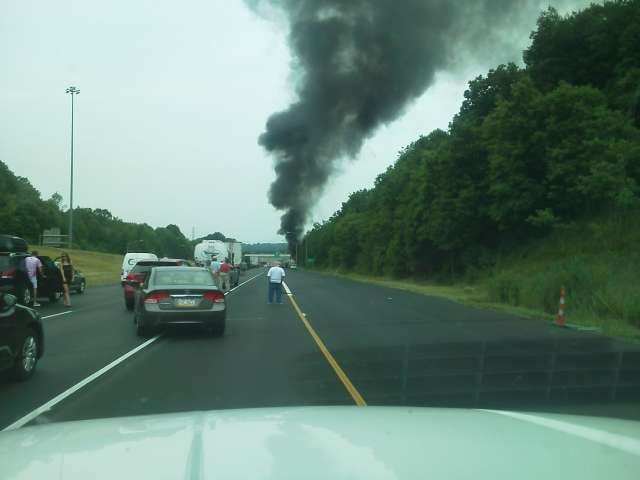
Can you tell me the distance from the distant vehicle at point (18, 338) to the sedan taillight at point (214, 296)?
176 inches

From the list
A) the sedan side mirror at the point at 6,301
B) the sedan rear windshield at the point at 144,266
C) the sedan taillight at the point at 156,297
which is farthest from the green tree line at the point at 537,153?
the sedan side mirror at the point at 6,301

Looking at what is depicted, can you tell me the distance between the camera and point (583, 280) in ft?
69.3

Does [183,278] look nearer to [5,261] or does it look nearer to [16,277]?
[16,277]

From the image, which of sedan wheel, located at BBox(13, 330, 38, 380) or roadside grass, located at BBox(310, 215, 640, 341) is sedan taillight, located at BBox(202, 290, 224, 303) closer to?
sedan wheel, located at BBox(13, 330, 38, 380)

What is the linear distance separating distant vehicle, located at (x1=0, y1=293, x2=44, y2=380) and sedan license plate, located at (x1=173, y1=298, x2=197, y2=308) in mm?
4114

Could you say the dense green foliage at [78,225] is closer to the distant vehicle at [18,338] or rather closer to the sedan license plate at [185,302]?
the sedan license plate at [185,302]

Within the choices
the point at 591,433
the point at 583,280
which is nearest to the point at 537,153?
the point at 583,280

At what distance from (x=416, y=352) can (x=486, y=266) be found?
3059 cm

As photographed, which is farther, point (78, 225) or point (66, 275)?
point (78, 225)

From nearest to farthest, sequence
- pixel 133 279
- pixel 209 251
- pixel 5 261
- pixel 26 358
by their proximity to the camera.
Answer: pixel 26 358 < pixel 5 261 < pixel 133 279 < pixel 209 251

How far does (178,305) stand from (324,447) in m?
10.8

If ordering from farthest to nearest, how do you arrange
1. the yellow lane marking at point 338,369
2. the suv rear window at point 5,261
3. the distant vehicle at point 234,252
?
the distant vehicle at point 234,252
the suv rear window at point 5,261
the yellow lane marking at point 338,369

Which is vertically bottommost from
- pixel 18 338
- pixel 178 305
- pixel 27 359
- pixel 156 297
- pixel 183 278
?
pixel 27 359

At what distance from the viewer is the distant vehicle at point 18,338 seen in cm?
848
